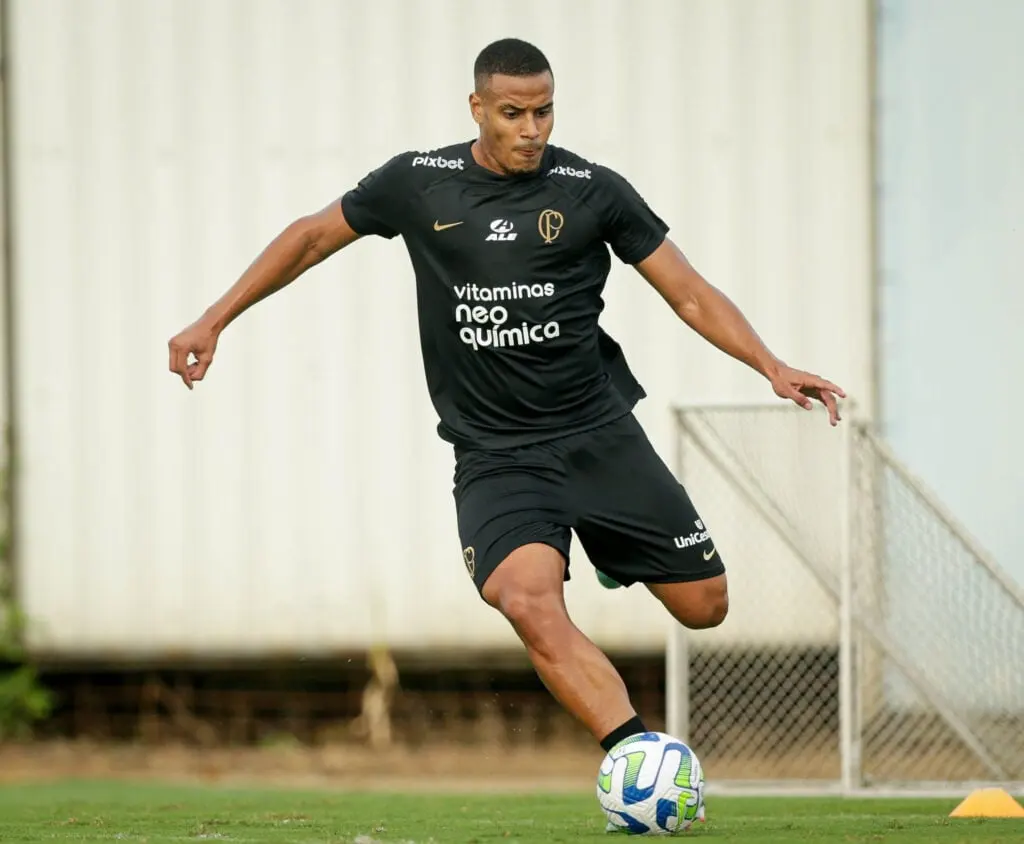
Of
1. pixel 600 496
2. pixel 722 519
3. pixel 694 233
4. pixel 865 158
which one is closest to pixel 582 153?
pixel 694 233

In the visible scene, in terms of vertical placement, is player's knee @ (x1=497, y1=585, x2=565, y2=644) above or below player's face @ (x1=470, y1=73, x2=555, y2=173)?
below

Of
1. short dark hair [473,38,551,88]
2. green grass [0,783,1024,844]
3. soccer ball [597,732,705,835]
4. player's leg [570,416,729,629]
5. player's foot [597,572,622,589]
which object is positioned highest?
short dark hair [473,38,551,88]

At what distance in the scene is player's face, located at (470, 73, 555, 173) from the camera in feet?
19.7

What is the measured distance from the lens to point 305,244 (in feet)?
21.3

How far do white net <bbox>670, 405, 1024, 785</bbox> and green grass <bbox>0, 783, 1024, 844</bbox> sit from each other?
1078 mm

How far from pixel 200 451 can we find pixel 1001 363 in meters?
5.36

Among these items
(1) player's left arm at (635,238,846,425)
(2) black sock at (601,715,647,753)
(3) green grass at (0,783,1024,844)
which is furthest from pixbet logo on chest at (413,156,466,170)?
(3) green grass at (0,783,1024,844)

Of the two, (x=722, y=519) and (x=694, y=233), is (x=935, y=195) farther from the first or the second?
(x=722, y=519)

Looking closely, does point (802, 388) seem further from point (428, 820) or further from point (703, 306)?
point (428, 820)

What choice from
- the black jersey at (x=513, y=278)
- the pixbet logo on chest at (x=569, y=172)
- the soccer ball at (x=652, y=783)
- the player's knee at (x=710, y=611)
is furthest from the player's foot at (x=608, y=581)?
the pixbet logo on chest at (x=569, y=172)

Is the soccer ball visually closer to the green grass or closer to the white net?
the green grass

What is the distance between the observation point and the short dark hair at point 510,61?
6.02m

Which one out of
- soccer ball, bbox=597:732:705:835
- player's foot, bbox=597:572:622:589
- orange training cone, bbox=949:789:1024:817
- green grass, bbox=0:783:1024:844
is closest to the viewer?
soccer ball, bbox=597:732:705:835

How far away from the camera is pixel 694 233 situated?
11.9 m
